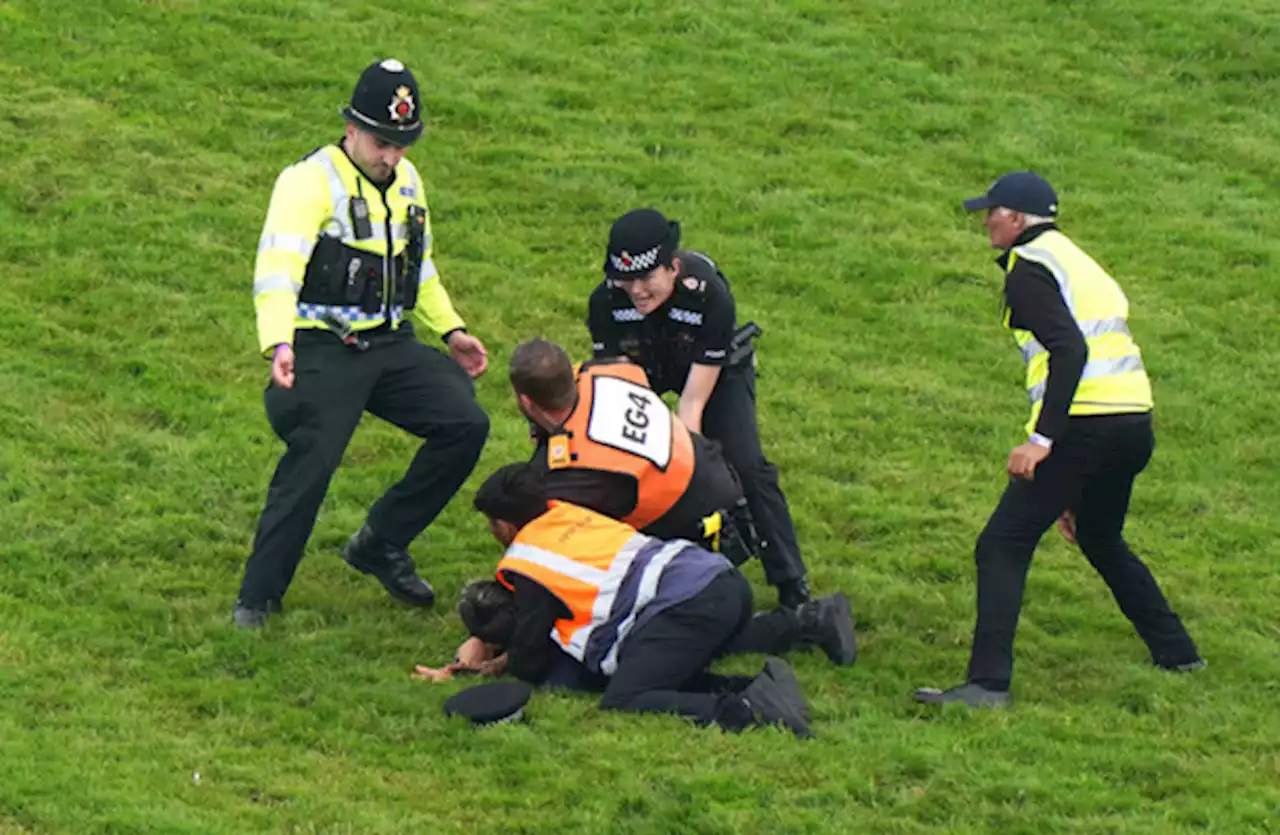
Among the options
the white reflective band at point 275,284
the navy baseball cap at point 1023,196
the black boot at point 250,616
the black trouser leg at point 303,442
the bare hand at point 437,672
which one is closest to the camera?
the navy baseball cap at point 1023,196

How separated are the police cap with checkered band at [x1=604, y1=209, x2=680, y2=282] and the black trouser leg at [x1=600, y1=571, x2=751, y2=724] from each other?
5.03ft

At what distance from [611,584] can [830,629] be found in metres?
1.43

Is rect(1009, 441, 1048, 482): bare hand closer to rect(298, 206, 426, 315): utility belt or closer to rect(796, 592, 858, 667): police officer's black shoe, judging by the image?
rect(796, 592, 858, 667): police officer's black shoe

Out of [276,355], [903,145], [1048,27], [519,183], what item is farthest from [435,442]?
[1048,27]

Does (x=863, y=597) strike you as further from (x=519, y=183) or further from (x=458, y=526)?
(x=519, y=183)

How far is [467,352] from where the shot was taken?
372 inches

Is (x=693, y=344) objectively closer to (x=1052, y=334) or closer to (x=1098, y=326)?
(x=1052, y=334)

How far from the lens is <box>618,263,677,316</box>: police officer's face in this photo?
8.56 m

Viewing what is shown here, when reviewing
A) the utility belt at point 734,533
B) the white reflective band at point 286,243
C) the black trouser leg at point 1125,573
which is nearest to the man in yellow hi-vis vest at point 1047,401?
the black trouser leg at point 1125,573

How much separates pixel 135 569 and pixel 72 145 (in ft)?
23.7

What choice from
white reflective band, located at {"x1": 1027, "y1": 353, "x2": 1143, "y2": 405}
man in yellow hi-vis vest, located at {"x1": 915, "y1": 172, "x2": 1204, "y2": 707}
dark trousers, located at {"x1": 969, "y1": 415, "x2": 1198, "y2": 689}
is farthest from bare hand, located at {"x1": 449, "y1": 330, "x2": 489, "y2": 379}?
white reflective band, located at {"x1": 1027, "y1": 353, "x2": 1143, "y2": 405}

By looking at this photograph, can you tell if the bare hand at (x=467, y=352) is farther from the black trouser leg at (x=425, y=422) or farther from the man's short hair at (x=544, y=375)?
the man's short hair at (x=544, y=375)

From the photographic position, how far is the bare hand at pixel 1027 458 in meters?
7.97

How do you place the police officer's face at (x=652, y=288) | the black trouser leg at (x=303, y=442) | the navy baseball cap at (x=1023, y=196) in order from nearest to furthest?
the navy baseball cap at (x=1023, y=196) → the police officer's face at (x=652, y=288) → the black trouser leg at (x=303, y=442)
